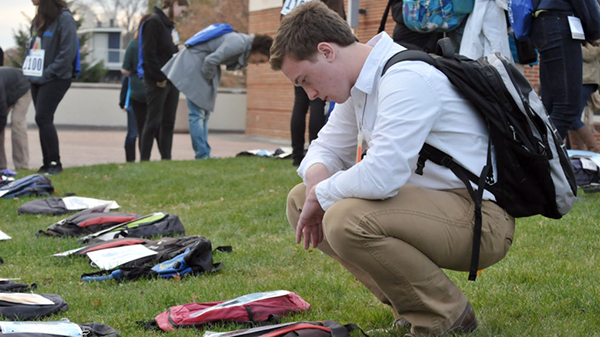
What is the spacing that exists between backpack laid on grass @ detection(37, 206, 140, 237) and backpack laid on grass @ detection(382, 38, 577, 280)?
11.7ft

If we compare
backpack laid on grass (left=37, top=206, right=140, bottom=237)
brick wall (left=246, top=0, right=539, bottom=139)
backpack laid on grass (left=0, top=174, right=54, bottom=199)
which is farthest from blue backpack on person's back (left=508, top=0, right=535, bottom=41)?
brick wall (left=246, top=0, right=539, bottom=139)

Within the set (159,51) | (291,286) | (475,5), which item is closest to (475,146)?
(291,286)

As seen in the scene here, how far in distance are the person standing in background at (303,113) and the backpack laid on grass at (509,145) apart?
5.21 meters

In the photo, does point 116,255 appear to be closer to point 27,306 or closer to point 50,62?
point 27,306

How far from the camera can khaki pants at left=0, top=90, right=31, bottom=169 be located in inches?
400

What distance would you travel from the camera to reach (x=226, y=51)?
9961mm

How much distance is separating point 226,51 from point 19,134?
3046mm

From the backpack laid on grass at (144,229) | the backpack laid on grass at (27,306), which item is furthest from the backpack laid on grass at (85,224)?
the backpack laid on grass at (27,306)

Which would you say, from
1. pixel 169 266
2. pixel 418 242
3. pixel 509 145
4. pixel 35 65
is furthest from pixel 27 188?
pixel 509 145

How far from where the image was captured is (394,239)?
9.06 ft

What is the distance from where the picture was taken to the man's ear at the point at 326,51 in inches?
112

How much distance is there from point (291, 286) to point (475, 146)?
5.19 feet

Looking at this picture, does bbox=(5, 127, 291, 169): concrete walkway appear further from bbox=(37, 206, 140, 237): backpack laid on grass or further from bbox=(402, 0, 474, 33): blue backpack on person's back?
bbox=(402, 0, 474, 33): blue backpack on person's back

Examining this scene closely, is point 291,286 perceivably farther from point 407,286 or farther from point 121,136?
point 121,136
